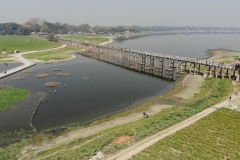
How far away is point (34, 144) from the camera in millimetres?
24609

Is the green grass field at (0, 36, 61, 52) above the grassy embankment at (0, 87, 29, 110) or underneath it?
above

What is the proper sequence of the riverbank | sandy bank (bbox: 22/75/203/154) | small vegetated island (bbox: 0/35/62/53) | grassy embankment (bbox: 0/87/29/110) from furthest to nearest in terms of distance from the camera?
small vegetated island (bbox: 0/35/62/53) → the riverbank → grassy embankment (bbox: 0/87/29/110) → sandy bank (bbox: 22/75/203/154)

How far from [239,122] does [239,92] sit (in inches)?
532

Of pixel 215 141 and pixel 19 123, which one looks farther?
pixel 19 123

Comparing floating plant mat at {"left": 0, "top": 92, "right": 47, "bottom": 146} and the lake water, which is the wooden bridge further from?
floating plant mat at {"left": 0, "top": 92, "right": 47, "bottom": 146}

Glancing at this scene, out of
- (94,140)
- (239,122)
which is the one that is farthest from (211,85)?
(94,140)

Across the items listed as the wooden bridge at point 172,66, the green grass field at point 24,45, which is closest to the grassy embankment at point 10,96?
the wooden bridge at point 172,66

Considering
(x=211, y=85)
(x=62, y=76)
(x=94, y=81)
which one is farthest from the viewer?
(x=62, y=76)

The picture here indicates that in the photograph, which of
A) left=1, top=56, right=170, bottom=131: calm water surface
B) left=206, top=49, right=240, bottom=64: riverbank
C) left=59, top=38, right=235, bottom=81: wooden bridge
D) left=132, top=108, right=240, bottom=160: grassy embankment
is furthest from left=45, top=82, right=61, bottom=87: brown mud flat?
left=206, top=49, right=240, bottom=64: riverbank

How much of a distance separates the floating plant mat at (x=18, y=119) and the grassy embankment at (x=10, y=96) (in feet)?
3.98

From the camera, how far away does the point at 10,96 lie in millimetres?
39781

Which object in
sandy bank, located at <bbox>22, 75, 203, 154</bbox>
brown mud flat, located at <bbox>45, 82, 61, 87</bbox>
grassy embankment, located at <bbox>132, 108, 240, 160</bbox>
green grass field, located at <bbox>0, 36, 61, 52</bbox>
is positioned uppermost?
green grass field, located at <bbox>0, 36, 61, 52</bbox>

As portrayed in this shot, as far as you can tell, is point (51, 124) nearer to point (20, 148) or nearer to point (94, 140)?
point (20, 148)

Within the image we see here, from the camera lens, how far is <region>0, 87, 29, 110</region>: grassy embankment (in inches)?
1427
